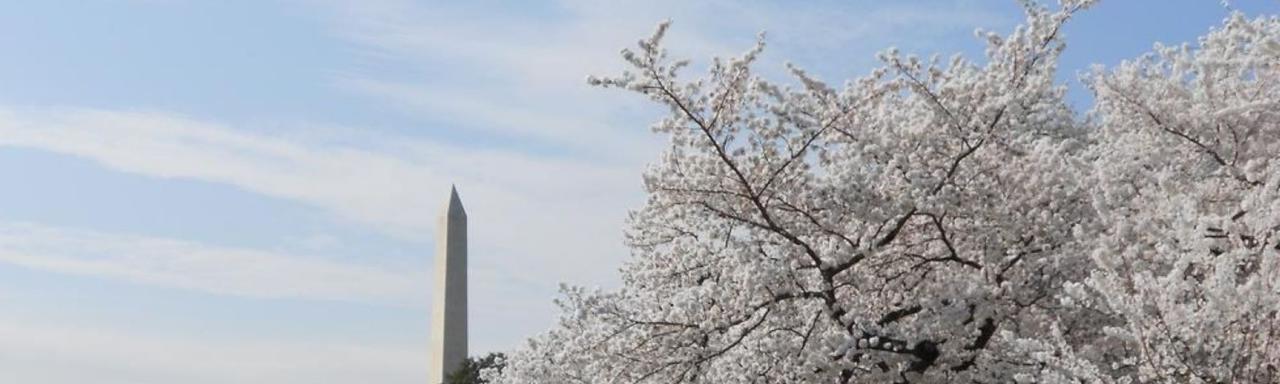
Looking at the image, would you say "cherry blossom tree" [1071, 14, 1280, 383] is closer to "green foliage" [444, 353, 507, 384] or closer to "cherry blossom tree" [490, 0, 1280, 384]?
"cherry blossom tree" [490, 0, 1280, 384]

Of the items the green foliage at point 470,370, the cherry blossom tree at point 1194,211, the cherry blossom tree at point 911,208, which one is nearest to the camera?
the cherry blossom tree at point 1194,211

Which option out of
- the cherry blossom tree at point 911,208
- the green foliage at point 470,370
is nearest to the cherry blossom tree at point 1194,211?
the cherry blossom tree at point 911,208

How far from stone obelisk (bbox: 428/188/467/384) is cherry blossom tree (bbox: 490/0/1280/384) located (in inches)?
517

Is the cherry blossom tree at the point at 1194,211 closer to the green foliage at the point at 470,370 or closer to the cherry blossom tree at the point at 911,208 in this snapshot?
the cherry blossom tree at the point at 911,208

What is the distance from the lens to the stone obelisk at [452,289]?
25.2 metres

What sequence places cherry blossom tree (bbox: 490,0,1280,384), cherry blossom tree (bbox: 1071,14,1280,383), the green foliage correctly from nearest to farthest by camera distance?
cherry blossom tree (bbox: 1071,14,1280,383) → cherry blossom tree (bbox: 490,0,1280,384) → the green foliage

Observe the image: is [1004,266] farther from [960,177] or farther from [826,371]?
[826,371]

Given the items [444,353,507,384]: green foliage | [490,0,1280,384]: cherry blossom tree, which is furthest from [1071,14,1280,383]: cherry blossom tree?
[444,353,507,384]: green foliage

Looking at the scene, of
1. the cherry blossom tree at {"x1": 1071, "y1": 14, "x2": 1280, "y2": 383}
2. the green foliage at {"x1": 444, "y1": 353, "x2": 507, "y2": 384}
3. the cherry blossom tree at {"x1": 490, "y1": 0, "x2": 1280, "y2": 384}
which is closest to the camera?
the cherry blossom tree at {"x1": 1071, "y1": 14, "x2": 1280, "y2": 383}

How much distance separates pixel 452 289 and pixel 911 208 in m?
14.7

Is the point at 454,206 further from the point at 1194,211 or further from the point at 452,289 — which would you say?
the point at 1194,211

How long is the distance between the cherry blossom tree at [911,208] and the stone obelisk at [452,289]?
13136 millimetres

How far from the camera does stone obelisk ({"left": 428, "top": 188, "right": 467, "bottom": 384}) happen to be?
25.2 meters

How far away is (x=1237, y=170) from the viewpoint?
1024 cm
